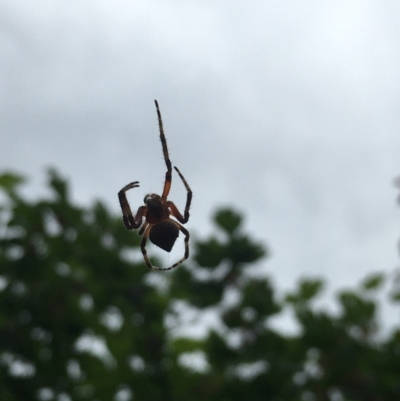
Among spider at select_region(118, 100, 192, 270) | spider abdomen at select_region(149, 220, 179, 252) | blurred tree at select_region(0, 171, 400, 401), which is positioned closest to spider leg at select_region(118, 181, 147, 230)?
spider at select_region(118, 100, 192, 270)

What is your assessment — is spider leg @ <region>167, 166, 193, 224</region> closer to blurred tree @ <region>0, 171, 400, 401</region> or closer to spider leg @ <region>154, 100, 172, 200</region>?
spider leg @ <region>154, 100, 172, 200</region>

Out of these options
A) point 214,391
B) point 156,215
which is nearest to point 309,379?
point 214,391

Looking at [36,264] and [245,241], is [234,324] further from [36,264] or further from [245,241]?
[36,264]

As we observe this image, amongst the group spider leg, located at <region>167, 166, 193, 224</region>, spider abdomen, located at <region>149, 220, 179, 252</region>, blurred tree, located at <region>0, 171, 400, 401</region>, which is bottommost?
spider abdomen, located at <region>149, 220, 179, 252</region>

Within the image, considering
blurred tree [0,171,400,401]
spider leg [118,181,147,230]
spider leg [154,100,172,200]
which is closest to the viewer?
spider leg [154,100,172,200]

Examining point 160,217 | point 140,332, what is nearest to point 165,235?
point 160,217

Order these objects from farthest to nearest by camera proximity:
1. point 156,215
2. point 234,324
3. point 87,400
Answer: point 234,324 → point 87,400 → point 156,215
